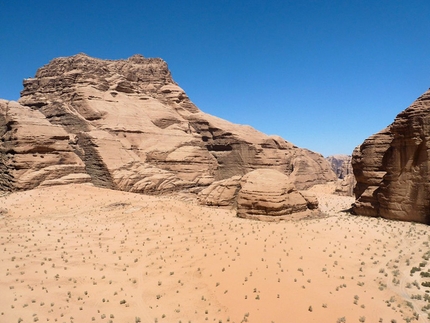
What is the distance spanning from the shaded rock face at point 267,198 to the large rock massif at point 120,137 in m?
2.24

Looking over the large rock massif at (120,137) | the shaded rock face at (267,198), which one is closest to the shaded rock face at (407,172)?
the shaded rock face at (267,198)

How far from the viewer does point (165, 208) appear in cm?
2205

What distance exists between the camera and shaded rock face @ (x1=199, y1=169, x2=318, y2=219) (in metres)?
21.6

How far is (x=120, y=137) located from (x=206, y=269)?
984 inches

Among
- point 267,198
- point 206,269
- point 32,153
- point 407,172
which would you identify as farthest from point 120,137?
point 407,172

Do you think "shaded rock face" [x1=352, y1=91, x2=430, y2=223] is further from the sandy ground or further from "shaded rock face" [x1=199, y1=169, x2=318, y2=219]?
"shaded rock face" [x1=199, y1=169, x2=318, y2=219]

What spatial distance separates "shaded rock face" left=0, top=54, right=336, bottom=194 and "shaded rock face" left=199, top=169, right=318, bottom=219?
1016 centimetres

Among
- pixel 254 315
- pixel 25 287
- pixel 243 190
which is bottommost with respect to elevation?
pixel 25 287

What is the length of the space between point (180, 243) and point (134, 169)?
17618 mm

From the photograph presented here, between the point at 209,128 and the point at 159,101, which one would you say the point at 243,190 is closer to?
the point at 209,128

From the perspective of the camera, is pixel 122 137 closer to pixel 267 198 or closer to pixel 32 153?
pixel 32 153

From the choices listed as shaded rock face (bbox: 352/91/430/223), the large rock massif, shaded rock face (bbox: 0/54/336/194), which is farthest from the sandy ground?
shaded rock face (bbox: 0/54/336/194)

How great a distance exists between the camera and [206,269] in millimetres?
12188

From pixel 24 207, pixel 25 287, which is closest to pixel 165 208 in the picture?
pixel 24 207
